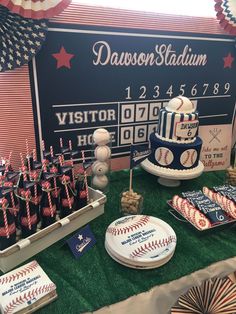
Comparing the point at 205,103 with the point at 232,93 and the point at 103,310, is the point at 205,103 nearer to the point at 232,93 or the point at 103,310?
the point at 232,93

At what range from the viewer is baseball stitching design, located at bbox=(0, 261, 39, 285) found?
2.34 ft

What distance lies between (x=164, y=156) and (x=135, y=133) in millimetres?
247

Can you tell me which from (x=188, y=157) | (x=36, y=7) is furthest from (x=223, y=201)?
(x=36, y=7)

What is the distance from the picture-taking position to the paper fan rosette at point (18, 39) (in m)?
0.95

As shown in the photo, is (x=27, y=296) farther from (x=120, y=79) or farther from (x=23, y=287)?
(x=120, y=79)

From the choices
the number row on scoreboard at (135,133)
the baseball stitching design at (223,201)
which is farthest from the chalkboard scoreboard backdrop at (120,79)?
the baseball stitching design at (223,201)

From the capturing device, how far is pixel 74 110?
1.20 m

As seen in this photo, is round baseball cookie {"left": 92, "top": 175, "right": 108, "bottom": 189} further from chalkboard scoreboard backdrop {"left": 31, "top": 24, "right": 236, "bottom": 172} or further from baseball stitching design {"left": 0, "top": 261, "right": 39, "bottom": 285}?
baseball stitching design {"left": 0, "top": 261, "right": 39, "bottom": 285}

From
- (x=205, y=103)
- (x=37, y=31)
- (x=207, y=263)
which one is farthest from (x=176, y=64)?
(x=207, y=263)

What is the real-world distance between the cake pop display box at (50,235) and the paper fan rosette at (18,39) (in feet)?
1.80

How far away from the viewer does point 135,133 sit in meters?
1.37

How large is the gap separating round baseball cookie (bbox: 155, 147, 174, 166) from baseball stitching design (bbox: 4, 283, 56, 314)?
68 cm


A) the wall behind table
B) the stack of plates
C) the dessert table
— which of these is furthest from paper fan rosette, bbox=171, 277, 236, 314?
the wall behind table

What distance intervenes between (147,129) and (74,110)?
15.4 inches
